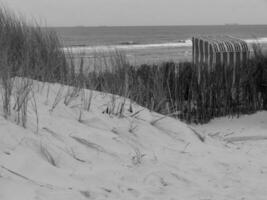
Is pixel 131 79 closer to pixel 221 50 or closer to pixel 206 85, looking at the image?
pixel 206 85

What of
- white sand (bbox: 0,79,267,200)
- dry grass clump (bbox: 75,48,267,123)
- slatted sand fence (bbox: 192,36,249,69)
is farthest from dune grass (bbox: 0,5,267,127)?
slatted sand fence (bbox: 192,36,249,69)

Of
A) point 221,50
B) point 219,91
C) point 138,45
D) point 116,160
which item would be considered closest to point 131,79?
point 219,91

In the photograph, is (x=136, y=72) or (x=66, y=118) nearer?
(x=66, y=118)

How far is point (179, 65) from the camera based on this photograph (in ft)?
24.8

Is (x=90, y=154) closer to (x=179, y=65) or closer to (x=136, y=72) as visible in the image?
(x=136, y=72)

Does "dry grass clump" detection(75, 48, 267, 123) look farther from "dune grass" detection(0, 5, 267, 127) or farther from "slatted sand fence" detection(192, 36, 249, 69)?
"slatted sand fence" detection(192, 36, 249, 69)

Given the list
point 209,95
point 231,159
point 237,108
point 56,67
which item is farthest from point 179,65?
point 231,159

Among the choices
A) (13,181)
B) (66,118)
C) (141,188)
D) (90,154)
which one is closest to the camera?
(13,181)

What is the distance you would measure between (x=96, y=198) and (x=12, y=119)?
1171 mm

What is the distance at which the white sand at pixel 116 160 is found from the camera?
3270mm

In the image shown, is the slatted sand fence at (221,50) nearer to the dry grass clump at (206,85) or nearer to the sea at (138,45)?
the sea at (138,45)

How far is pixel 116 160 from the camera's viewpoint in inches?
155

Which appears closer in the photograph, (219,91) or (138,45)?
(219,91)

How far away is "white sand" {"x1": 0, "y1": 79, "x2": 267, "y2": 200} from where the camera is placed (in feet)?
10.7
